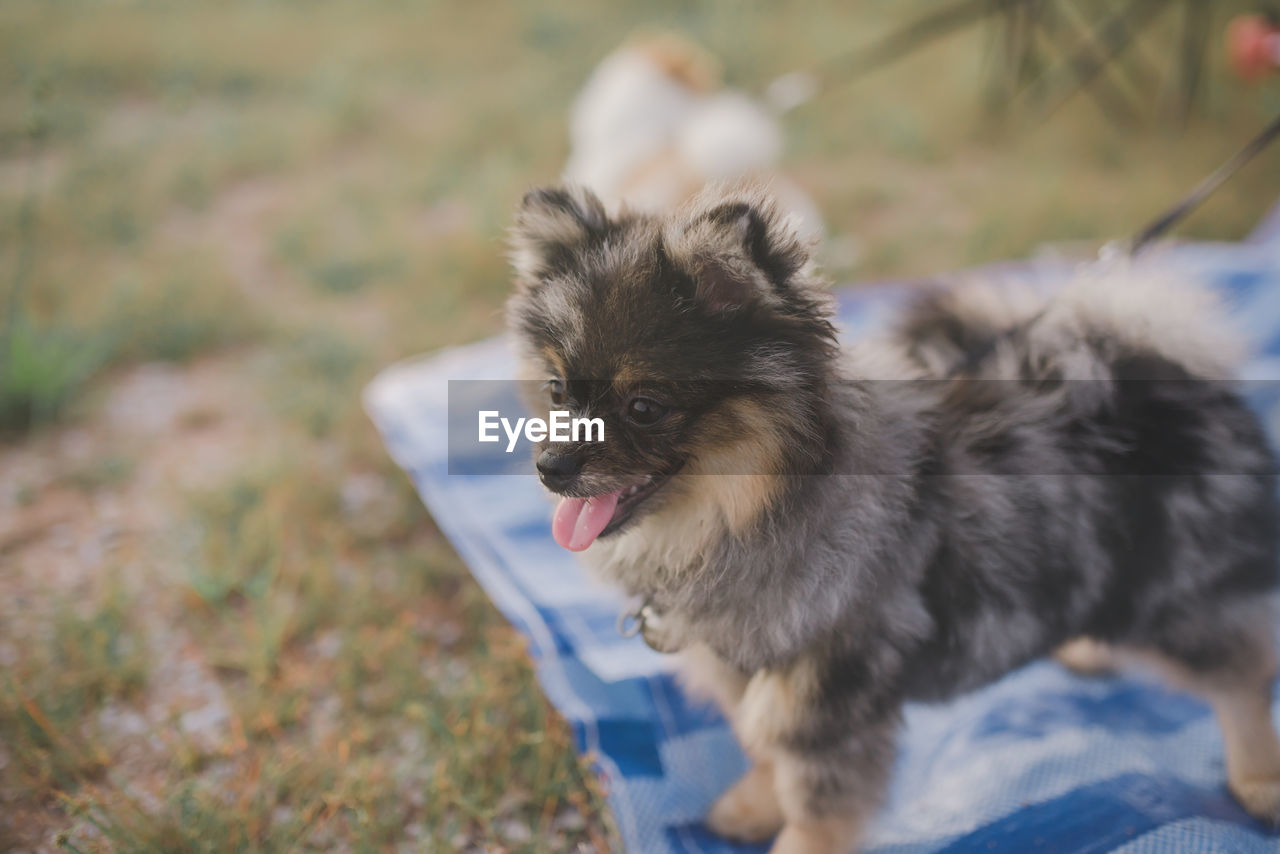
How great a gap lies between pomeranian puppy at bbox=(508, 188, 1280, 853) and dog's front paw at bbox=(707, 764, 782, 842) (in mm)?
105

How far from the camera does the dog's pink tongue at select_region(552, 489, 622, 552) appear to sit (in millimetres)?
1768

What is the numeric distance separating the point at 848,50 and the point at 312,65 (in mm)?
5238

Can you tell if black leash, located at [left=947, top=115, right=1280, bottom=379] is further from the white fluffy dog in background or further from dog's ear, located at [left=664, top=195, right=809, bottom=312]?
the white fluffy dog in background

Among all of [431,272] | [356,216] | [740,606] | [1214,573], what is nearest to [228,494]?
[431,272]

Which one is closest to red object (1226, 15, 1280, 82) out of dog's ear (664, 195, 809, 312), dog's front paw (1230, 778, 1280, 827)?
dog's front paw (1230, 778, 1280, 827)

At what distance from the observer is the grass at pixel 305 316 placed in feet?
7.74

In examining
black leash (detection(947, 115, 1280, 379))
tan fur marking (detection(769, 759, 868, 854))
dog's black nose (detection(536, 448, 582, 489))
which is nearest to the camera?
dog's black nose (detection(536, 448, 582, 489))

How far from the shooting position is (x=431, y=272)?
5055 mm

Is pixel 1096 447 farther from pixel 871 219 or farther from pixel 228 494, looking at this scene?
pixel 871 219

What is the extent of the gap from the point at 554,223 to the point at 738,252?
1.61 feet

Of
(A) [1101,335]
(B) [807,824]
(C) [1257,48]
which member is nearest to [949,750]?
(B) [807,824]

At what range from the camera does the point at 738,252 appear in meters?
1.55

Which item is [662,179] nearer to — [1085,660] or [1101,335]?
[1101,335]

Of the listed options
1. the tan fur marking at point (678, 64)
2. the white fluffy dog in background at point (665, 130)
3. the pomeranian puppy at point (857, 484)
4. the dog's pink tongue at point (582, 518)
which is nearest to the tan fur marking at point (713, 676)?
the pomeranian puppy at point (857, 484)
